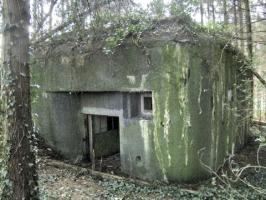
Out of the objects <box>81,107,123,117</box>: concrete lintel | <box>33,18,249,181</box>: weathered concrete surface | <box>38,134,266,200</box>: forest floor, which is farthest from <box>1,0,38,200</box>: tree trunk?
<box>81,107,123,117</box>: concrete lintel

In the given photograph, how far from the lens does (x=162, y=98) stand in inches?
253

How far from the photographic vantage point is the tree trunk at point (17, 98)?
14.2 feet

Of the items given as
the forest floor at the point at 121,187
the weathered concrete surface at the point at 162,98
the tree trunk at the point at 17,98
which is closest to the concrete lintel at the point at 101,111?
the weathered concrete surface at the point at 162,98

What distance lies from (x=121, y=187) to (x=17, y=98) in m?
2.86

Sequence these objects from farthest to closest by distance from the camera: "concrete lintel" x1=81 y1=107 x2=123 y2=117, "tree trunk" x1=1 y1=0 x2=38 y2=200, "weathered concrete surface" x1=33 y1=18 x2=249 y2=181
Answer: "concrete lintel" x1=81 y1=107 x2=123 y2=117 → "weathered concrete surface" x1=33 y1=18 x2=249 y2=181 → "tree trunk" x1=1 y1=0 x2=38 y2=200

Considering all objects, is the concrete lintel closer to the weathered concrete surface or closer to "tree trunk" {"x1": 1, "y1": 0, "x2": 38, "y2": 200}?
the weathered concrete surface

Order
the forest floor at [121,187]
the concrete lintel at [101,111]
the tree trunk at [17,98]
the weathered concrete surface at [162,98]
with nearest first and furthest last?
the tree trunk at [17,98] → the forest floor at [121,187] → the weathered concrete surface at [162,98] → the concrete lintel at [101,111]

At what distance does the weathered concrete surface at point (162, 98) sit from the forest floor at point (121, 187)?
40 centimetres

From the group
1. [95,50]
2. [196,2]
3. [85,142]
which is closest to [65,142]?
[85,142]

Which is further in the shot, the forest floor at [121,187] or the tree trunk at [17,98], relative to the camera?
the forest floor at [121,187]

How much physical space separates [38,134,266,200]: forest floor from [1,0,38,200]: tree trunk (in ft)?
2.90

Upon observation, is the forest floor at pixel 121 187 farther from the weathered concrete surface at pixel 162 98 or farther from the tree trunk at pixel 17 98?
the tree trunk at pixel 17 98

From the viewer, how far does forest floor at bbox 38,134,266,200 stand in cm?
587

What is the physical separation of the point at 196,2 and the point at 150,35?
72.0 inches
